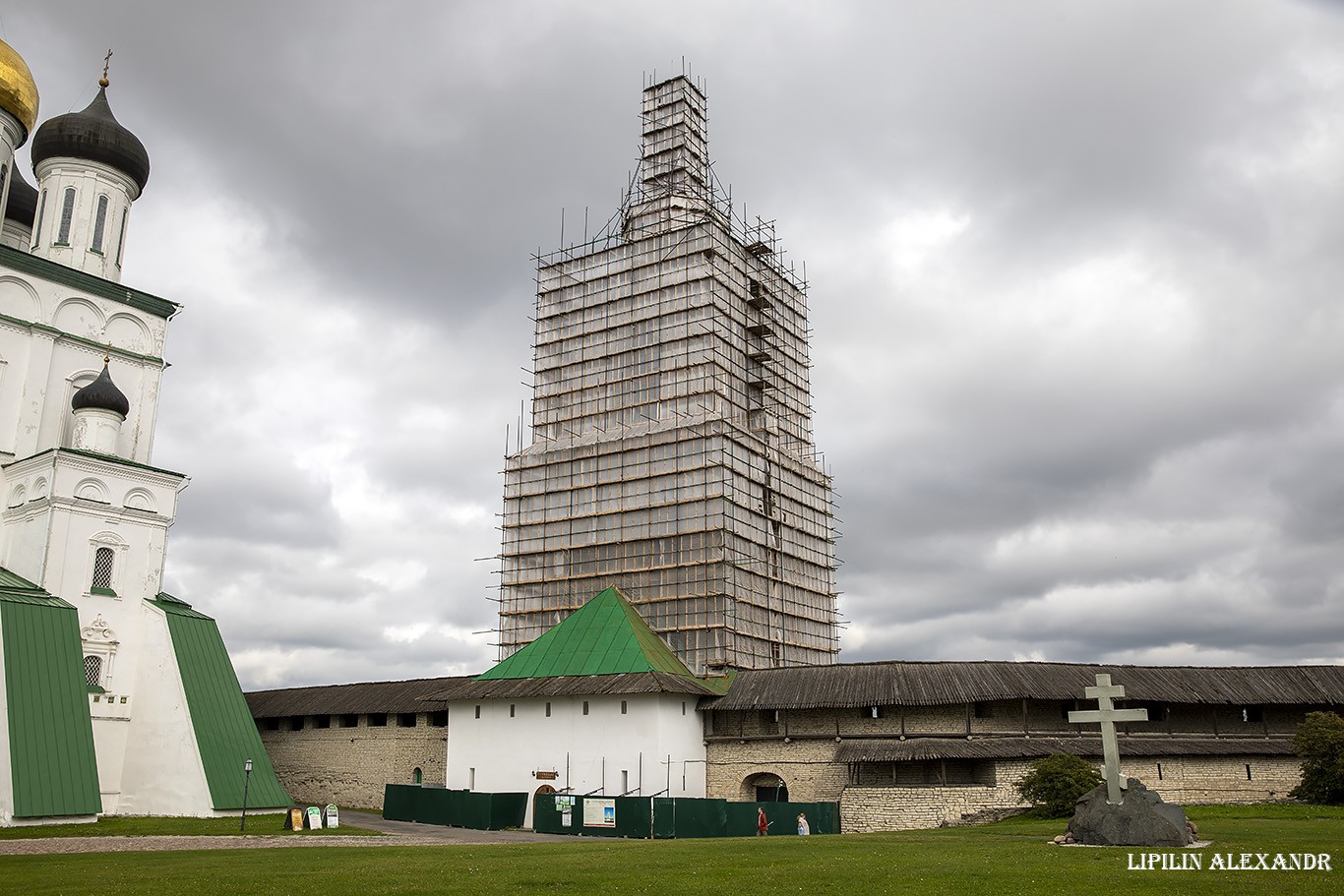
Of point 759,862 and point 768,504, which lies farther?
point 768,504

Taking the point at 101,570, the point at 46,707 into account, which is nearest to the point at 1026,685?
the point at 46,707

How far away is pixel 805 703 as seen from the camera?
2962cm

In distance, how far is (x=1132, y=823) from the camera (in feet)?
51.3

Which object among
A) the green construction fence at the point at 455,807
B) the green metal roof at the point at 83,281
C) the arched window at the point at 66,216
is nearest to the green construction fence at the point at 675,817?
the green construction fence at the point at 455,807

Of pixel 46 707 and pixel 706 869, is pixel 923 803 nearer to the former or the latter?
pixel 706 869

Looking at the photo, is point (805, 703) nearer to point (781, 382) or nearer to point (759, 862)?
point (759, 862)

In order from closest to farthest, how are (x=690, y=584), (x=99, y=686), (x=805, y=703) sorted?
(x=99, y=686) < (x=805, y=703) < (x=690, y=584)

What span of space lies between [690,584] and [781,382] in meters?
12.3

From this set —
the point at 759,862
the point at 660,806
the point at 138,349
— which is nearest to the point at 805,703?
the point at 660,806

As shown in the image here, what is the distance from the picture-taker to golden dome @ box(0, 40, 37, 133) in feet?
105

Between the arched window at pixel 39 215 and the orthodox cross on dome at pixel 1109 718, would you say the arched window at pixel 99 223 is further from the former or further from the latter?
the orthodox cross on dome at pixel 1109 718

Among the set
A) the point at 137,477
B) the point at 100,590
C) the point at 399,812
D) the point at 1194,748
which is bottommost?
the point at 399,812

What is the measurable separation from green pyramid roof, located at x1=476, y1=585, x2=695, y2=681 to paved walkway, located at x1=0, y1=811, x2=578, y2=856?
6.17 m

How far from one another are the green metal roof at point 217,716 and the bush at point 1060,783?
61.9 feet
